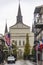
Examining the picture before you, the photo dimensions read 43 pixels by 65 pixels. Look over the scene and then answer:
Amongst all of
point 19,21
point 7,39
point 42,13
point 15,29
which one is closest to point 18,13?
point 19,21

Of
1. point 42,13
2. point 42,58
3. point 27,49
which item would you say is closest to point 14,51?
point 27,49

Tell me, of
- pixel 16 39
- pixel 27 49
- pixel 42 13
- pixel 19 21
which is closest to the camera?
pixel 42 13

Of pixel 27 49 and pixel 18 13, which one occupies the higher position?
pixel 18 13

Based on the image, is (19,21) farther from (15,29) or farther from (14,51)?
(14,51)

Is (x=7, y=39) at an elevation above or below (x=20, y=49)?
above

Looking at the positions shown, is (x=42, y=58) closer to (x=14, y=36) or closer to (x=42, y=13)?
(x=42, y=13)

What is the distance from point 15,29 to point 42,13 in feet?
245

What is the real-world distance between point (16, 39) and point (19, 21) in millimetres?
19850

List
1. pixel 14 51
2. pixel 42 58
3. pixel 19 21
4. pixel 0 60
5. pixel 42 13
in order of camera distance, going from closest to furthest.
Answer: pixel 0 60 → pixel 42 58 → pixel 42 13 → pixel 14 51 → pixel 19 21

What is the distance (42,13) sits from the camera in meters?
105

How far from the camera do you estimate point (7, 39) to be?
74938 millimetres

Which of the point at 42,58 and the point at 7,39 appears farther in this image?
the point at 42,58

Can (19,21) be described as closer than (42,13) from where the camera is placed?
No

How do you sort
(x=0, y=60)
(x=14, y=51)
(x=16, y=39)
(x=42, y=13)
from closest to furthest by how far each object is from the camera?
(x=0, y=60)
(x=42, y=13)
(x=14, y=51)
(x=16, y=39)
